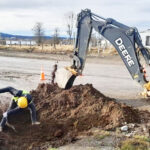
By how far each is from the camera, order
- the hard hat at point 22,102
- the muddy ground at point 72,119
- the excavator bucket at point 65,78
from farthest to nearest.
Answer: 1. the excavator bucket at point 65,78
2. the hard hat at point 22,102
3. the muddy ground at point 72,119

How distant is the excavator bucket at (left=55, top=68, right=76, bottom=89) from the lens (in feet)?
34.8

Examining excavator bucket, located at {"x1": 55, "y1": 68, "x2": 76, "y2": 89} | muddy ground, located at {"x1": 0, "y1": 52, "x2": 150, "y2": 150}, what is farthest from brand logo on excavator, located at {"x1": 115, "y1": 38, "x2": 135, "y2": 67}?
excavator bucket, located at {"x1": 55, "y1": 68, "x2": 76, "y2": 89}

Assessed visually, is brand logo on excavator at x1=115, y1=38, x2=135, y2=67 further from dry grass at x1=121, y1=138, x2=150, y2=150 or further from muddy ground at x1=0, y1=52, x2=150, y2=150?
dry grass at x1=121, y1=138, x2=150, y2=150

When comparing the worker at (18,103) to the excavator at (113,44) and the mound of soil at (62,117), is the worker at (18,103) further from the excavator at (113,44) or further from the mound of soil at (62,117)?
the excavator at (113,44)

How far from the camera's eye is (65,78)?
10.7m

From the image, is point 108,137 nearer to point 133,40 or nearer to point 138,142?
point 138,142

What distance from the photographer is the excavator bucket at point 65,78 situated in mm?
10617

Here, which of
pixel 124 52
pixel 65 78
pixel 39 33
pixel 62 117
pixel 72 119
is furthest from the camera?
pixel 39 33

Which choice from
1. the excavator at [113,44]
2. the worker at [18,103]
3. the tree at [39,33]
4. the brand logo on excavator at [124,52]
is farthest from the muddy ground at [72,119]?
the tree at [39,33]

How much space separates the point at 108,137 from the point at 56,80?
4.44 m

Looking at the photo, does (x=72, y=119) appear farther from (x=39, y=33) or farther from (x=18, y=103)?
(x=39, y=33)

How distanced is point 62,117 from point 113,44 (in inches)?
120

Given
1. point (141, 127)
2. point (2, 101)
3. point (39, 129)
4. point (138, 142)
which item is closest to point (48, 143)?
point (39, 129)

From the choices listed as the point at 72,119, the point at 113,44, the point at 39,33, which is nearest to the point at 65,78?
Result: the point at 113,44
